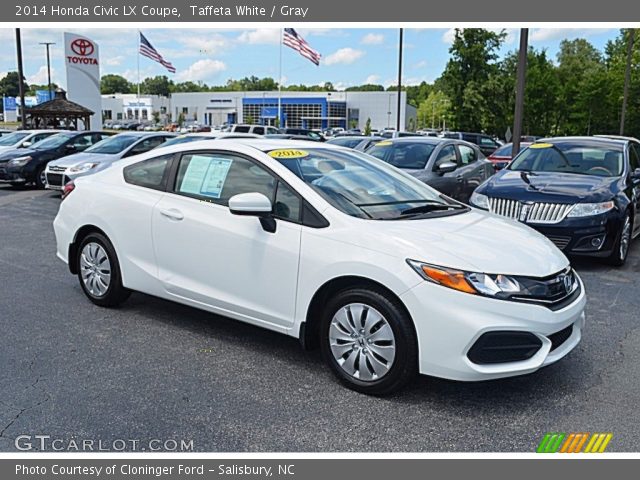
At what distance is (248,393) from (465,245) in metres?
1.67

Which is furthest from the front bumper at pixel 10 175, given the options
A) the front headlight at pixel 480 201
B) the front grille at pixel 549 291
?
the front grille at pixel 549 291

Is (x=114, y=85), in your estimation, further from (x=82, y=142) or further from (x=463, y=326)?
(x=463, y=326)

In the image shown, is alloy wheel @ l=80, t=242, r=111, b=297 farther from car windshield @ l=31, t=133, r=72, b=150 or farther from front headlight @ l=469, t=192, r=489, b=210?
car windshield @ l=31, t=133, r=72, b=150

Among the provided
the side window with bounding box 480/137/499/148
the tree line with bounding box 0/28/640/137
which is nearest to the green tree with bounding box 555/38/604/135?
the tree line with bounding box 0/28/640/137

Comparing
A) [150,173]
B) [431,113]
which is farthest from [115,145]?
[431,113]

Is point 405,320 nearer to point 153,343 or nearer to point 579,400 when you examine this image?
point 579,400

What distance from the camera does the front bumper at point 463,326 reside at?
11.5ft

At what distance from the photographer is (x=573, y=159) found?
8.73 meters

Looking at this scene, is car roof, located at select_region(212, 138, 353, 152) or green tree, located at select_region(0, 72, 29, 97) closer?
car roof, located at select_region(212, 138, 353, 152)

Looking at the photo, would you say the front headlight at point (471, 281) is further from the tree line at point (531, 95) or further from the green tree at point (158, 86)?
the green tree at point (158, 86)

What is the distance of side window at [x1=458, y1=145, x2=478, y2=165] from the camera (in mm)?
11320

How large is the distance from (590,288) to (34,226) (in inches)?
342

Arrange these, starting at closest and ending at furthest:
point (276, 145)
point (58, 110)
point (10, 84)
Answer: point (276, 145) → point (58, 110) → point (10, 84)

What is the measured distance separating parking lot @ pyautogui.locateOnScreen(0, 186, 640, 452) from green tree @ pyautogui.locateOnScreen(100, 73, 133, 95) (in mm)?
164488
